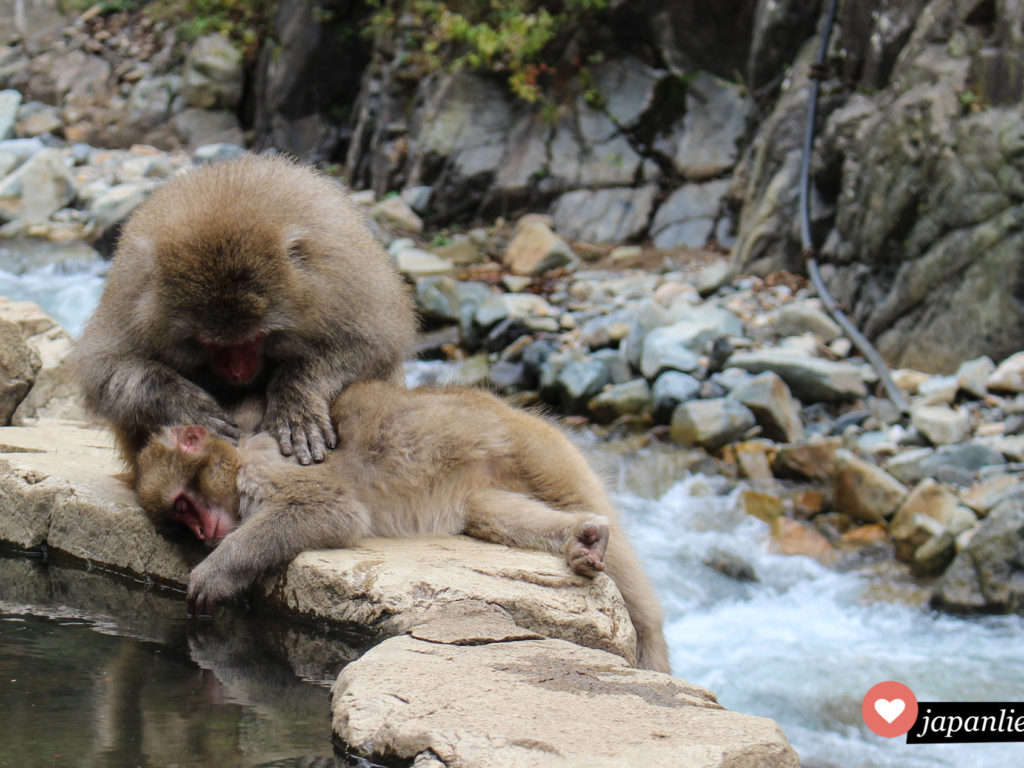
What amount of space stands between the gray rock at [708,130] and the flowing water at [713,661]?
17.3ft

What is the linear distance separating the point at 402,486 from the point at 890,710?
2.50 m

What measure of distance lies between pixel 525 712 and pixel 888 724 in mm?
3066

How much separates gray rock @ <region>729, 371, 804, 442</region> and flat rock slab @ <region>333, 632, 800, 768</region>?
17.5 ft

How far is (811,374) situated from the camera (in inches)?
311

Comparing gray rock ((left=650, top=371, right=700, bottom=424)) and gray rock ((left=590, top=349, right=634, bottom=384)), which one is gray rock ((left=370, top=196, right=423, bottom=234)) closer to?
gray rock ((left=590, top=349, right=634, bottom=384))

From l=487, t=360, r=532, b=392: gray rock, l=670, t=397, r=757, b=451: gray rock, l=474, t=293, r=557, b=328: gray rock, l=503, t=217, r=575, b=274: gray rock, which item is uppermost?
l=670, t=397, r=757, b=451: gray rock

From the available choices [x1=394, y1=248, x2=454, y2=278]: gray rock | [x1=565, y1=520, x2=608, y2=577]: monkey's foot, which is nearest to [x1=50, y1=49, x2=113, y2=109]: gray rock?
[x1=394, y1=248, x2=454, y2=278]: gray rock

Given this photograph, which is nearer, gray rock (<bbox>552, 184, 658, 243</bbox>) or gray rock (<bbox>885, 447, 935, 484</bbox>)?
gray rock (<bbox>885, 447, 935, 484</bbox>)

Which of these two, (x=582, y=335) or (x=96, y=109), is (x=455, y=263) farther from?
(x=96, y=109)

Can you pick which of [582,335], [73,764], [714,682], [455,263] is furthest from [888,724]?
[455,263]

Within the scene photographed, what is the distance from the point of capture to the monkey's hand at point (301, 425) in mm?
3479

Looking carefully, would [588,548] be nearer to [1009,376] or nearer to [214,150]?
[1009,376]

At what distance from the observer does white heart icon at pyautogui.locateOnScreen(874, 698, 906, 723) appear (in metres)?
4.48

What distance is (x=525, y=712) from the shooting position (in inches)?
79.0
